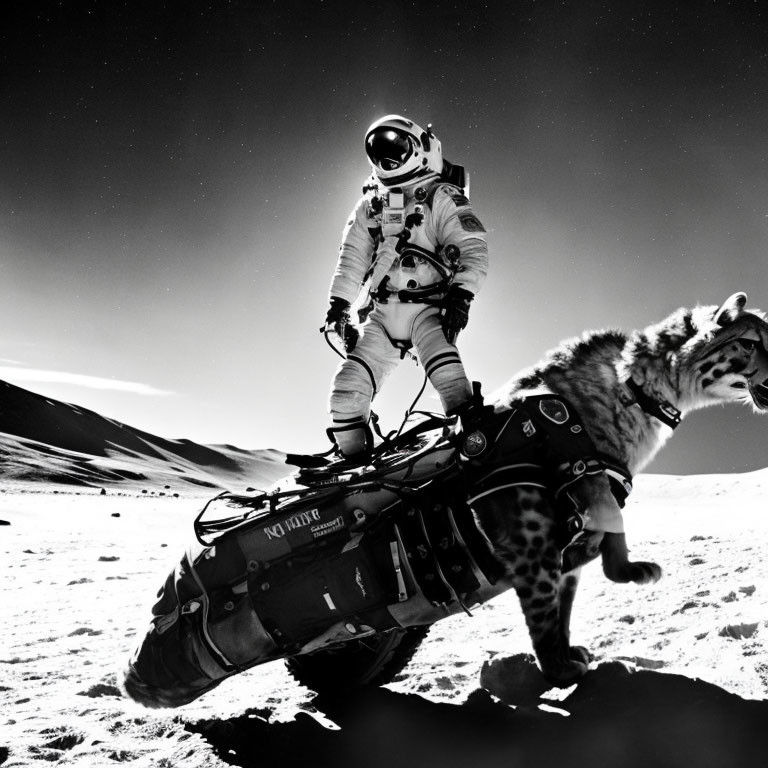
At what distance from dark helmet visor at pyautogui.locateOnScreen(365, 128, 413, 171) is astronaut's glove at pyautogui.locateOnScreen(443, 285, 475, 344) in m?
1.19

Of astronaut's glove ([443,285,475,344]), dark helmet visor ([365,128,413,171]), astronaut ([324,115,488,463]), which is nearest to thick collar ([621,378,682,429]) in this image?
astronaut ([324,115,488,463])

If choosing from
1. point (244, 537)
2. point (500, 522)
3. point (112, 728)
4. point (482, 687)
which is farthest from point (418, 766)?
point (112, 728)

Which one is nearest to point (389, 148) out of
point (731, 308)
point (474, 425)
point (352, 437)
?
point (352, 437)

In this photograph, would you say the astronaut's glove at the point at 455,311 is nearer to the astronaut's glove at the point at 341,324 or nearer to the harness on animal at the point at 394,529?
the astronaut's glove at the point at 341,324

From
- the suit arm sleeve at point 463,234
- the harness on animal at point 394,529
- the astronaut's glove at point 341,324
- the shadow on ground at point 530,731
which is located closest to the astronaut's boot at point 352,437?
the astronaut's glove at point 341,324

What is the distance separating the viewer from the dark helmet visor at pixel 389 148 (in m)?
4.48

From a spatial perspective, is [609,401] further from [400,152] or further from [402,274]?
[400,152]

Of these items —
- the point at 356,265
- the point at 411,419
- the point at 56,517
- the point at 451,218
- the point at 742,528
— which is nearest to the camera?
the point at 411,419

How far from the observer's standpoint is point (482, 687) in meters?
3.31

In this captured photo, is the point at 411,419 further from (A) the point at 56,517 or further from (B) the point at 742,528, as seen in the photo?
(A) the point at 56,517

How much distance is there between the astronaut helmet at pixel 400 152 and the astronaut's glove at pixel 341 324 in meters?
1.00

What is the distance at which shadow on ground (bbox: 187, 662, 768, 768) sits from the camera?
230 cm

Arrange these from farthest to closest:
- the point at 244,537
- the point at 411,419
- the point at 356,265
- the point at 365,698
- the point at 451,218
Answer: the point at 356,265, the point at 451,218, the point at 411,419, the point at 365,698, the point at 244,537

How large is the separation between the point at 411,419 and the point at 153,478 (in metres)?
73.0
